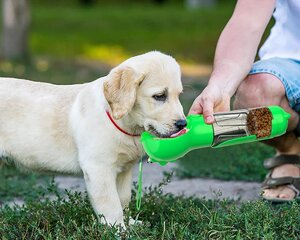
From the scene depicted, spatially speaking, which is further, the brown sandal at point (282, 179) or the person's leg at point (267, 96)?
the brown sandal at point (282, 179)

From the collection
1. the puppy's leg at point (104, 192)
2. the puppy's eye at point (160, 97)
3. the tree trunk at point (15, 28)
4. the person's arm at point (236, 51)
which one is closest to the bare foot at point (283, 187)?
the person's arm at point (236, 51)

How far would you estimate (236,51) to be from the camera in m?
4.14

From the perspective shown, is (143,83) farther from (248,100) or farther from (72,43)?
(72,43)

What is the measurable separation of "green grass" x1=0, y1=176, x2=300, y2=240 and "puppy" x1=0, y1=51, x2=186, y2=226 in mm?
177

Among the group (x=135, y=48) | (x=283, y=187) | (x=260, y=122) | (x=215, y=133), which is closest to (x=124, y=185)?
(x=215, y=133)

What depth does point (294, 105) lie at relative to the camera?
14.3 feet

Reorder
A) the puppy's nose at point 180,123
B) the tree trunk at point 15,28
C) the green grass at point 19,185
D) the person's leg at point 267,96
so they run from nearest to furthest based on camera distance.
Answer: the puppy's nose at point 180,123
the person's leg at point 267,96
the green grass at point 19,185
the tree trunk at point 15,28

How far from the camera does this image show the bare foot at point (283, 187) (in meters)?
4.48

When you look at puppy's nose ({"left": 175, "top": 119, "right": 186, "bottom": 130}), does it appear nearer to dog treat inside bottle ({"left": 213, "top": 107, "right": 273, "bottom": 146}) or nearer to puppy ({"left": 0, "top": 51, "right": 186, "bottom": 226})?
puppy ({"left": 0, "top": 51, "right": 186, "bottom": 226})

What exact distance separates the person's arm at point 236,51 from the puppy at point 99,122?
350 millimetres

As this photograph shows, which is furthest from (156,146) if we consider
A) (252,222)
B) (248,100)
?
(248,100)

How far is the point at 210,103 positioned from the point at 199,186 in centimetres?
139

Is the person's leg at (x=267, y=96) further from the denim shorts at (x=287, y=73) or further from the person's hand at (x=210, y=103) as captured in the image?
the person's hand at (x=210, y=103)

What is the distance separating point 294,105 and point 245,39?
0.50 m
